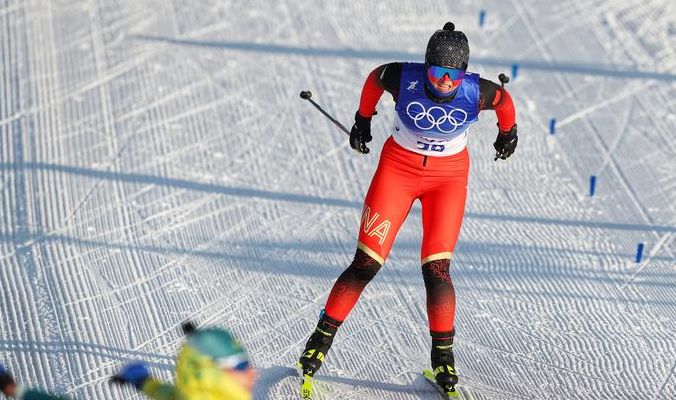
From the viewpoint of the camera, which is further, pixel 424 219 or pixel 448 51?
pixel 424 219

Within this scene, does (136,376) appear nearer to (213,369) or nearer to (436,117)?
(213,369)

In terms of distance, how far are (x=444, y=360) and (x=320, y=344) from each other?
2.00 feet

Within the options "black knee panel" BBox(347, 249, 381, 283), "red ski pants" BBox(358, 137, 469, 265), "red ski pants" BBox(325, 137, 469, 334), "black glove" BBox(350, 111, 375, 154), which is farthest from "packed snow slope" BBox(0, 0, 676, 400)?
"black glove" BBox(350, 111, 375, 154)

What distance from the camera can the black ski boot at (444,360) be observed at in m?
5.04

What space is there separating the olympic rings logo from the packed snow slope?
1375 millimetres

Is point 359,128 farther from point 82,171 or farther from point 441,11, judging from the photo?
point 441,11

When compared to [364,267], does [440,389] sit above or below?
below

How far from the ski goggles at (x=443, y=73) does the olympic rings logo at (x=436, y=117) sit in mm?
144

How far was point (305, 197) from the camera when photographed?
716 centimetres

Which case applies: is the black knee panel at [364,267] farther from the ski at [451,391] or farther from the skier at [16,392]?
the skier at [16,392]

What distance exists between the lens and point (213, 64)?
8.77 m

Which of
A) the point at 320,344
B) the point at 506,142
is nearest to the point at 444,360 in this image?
the point at 320,344

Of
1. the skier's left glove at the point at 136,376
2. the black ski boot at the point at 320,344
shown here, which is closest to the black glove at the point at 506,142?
the black ski boot at the point at 320,344

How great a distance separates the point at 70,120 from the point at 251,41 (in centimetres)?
188
